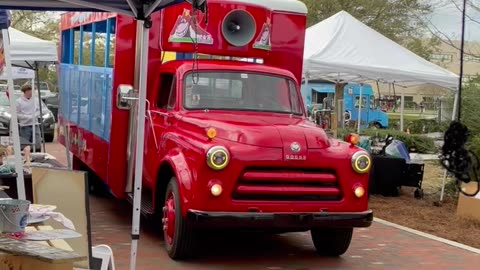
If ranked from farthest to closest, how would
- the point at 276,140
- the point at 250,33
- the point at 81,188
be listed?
the point at 250,33 → the point at 276,140 → the point at 81,188

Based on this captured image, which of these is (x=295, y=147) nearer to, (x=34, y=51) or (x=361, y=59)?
Result: (x=34, y=51)

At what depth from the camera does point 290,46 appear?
902cm

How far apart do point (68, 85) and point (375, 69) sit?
510 centimetres

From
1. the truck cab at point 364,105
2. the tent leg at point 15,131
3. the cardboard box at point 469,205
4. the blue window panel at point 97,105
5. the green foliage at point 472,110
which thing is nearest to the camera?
the tent leg at point 15,131

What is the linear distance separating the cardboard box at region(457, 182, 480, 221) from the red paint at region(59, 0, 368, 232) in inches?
138

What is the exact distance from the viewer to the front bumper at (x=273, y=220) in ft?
20.9

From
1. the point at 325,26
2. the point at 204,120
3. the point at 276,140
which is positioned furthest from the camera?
the point at 325,26

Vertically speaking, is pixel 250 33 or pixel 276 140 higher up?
pixel 250 33

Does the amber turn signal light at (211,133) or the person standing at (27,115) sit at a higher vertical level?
the amber turn signal light at (211,133)

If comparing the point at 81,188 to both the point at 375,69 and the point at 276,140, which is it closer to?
the point at 276,140

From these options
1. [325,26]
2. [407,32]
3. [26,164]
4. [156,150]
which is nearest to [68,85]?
[26,164]

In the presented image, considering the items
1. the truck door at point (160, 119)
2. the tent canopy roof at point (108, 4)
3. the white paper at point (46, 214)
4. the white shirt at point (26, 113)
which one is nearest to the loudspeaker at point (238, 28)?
the truck door at point (160, 119)

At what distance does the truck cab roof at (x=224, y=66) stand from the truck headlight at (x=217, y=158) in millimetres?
1663

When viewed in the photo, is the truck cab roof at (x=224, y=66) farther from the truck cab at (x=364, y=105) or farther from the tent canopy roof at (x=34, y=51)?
the truck cab at (x=364, y=105)
